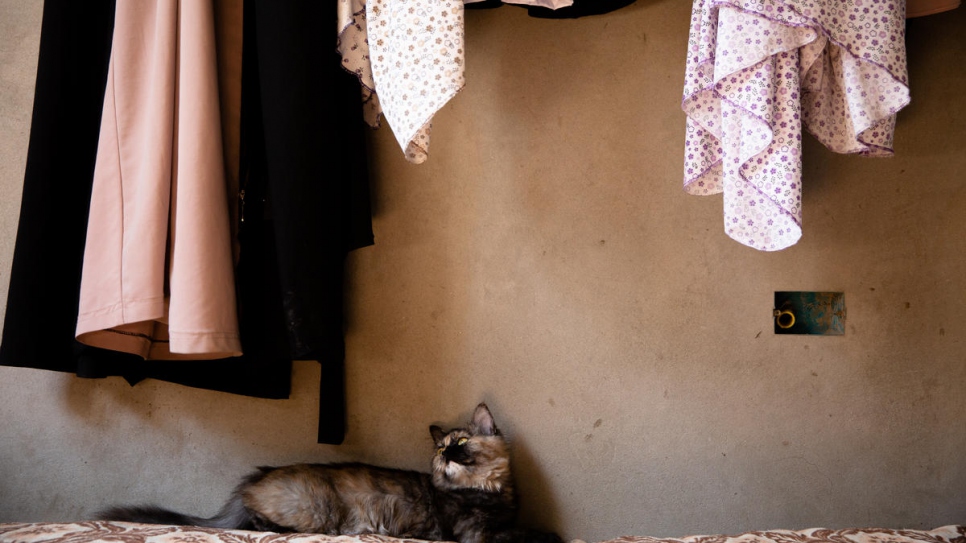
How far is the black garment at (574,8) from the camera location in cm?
133

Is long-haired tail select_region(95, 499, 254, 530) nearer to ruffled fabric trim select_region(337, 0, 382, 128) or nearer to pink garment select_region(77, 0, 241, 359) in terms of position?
pink garment select_region(77, 0, 241, 359)

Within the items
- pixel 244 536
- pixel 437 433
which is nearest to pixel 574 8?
pixel 437 433

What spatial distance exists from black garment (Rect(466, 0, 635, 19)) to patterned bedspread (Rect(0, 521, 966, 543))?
43.5 inches

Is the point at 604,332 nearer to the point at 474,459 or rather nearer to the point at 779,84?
the point at 474,459

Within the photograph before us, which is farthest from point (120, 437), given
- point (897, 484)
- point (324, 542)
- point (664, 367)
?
point (897, 484)

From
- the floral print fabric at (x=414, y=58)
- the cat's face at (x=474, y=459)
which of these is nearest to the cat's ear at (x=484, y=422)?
the cat's face at (x=474, y=459)

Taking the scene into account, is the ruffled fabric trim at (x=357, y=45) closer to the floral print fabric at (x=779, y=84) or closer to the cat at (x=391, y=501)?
the floral print fabric at (x=779, y=84)

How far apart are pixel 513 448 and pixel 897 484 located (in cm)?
89

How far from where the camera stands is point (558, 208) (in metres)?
1.48

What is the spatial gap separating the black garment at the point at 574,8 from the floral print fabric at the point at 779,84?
12.7 inches

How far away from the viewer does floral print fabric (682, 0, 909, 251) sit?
96cm

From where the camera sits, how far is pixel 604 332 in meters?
1.47

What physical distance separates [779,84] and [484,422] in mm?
910

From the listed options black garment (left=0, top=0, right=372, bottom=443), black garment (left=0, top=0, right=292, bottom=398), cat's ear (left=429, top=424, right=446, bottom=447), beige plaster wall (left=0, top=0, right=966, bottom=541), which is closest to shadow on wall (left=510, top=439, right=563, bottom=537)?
beige plaster wall (left=0, top=0, right=966, bottom=541)
